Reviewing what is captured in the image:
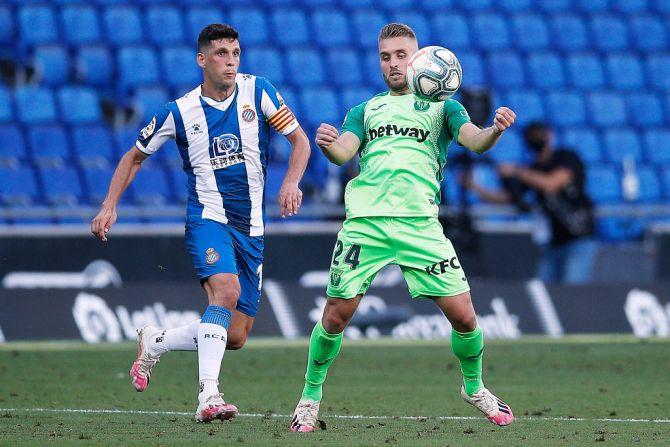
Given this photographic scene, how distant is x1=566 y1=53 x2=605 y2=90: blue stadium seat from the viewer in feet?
70.3

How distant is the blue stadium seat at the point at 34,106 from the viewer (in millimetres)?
17297

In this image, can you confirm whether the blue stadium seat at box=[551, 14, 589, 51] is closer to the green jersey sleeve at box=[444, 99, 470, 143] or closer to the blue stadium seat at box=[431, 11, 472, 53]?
the blue stadium seat at box=[431, 11, 472, 53]

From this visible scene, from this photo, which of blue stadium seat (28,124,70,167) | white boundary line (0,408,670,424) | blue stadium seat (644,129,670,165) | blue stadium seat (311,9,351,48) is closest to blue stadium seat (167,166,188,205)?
blue stadium seat (28,124,70,167)

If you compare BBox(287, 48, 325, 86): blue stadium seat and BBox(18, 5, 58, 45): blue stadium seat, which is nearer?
BBox(18, 5, 58, 45): blue stadium seat

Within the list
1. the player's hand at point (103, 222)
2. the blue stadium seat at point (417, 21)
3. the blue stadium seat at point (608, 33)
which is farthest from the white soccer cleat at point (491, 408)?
the blue stadium seat at point (608, 33)

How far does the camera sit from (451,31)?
21.0 meters

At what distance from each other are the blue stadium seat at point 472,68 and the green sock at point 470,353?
13157 millimetres

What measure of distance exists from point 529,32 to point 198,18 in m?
5.57

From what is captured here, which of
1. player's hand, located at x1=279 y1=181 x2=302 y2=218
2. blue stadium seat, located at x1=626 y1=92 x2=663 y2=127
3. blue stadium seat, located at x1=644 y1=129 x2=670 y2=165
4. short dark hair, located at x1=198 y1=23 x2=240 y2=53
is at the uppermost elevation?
short dark hair, located at x1=198 y1=23 x2=240 y2=53

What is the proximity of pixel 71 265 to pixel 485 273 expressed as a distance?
4719mm

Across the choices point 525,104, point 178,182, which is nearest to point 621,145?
point 525,104

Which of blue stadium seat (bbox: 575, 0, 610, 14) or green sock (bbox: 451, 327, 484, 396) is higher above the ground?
blue stadium seat (bbox: 575, 0, 610, 14)

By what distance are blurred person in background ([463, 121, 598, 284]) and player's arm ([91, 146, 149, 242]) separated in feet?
27.2

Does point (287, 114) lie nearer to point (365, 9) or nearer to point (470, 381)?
point (470, 381)
